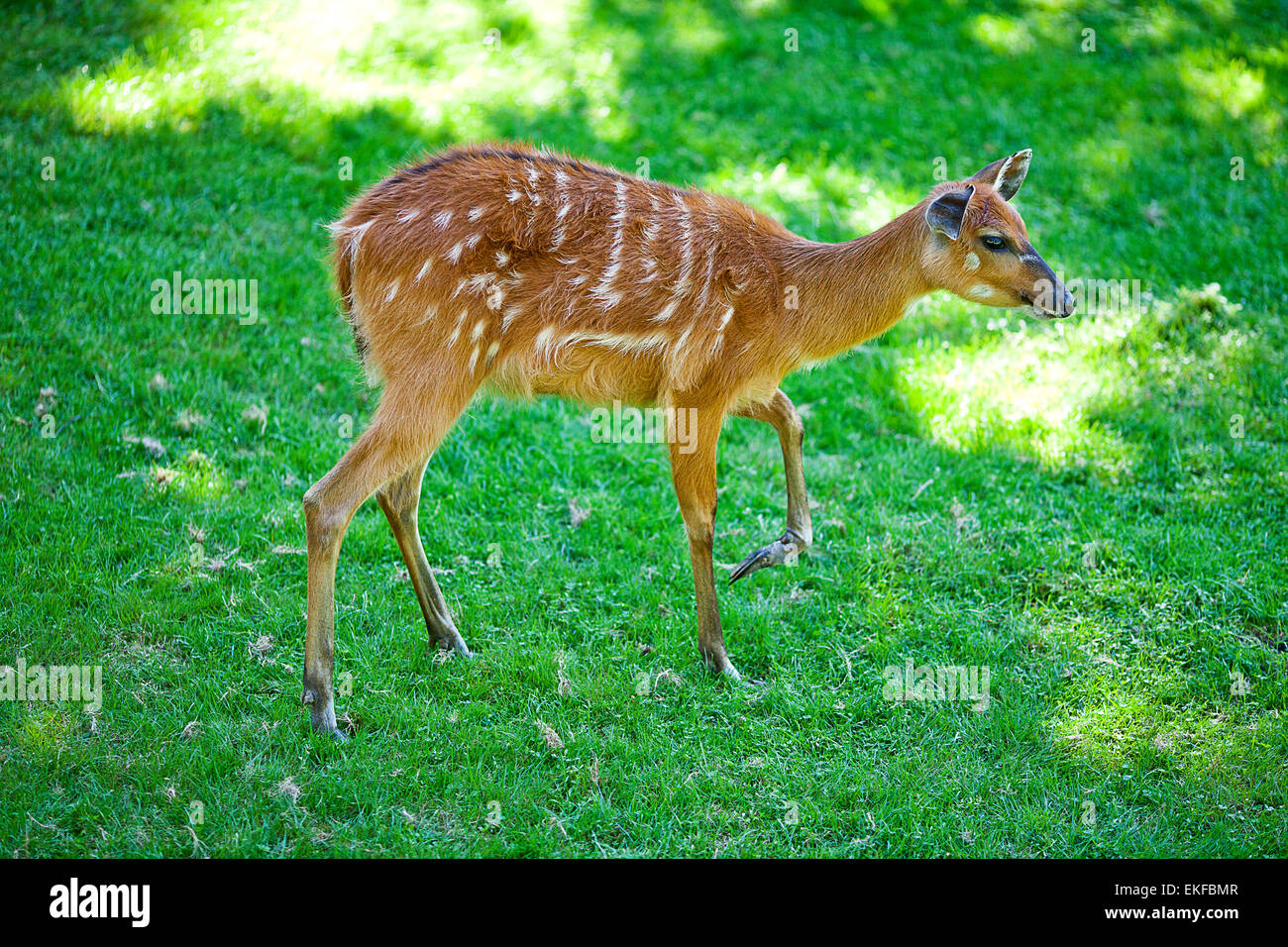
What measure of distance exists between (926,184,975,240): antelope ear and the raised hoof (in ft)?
5.45

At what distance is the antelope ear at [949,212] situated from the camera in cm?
476

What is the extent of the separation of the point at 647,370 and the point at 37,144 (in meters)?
5.69

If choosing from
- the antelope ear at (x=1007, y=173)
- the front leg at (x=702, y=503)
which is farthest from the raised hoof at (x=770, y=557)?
the antelope ear at (x=1007, y=173)

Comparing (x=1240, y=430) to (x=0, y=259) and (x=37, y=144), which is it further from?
(x=37, y=144)

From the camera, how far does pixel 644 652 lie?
5.27 metres

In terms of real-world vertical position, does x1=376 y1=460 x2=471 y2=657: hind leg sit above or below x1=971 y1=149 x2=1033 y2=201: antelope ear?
below

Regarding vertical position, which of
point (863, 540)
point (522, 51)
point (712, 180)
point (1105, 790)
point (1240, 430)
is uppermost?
point (522, 51)

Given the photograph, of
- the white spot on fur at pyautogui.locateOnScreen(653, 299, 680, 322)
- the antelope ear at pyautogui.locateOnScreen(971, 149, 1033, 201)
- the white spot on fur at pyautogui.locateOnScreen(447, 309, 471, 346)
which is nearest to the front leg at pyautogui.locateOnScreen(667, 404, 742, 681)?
the white spot on fur at pyautogui.locateOnScreen(653, 299, 680, 322)

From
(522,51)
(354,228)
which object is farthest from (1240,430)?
(522,51)

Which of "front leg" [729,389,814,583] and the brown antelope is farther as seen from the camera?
"front leg" [729,389,814,583]

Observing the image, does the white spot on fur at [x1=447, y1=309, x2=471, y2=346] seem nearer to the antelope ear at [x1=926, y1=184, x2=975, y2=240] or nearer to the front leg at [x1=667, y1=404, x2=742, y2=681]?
the front leg at [x1=667, y1=404, x2=742, y2=681]

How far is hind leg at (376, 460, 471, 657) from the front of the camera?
5.02 meters

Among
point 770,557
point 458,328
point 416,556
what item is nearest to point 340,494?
point 416,556

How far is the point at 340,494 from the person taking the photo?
4.50 metres
